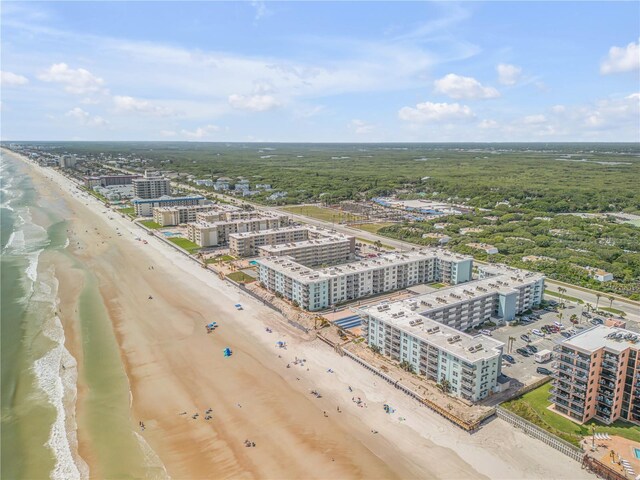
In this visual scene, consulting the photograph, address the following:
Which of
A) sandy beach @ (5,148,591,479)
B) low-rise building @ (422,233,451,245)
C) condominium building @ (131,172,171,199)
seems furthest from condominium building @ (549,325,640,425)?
condominium building @ (131,172,171,199)

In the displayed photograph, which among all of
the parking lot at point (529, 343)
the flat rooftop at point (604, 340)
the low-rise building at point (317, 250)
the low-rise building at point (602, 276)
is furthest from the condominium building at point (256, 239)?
the flat rooftop at point (604, 340)

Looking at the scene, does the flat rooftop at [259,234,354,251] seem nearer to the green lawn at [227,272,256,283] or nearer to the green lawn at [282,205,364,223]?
the green lawn at [227,272,256,283]

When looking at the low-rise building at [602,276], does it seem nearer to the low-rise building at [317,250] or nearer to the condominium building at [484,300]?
the condominium building at [484,300]

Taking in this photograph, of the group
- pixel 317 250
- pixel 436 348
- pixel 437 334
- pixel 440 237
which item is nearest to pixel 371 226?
pixel 440 237

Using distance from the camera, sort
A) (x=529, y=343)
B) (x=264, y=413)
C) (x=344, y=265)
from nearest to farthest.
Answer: (x=264, y=413)
(x=529, y=343)
(x=344, y=265)

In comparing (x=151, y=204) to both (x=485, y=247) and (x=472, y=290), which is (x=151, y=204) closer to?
(x=485, y=247)

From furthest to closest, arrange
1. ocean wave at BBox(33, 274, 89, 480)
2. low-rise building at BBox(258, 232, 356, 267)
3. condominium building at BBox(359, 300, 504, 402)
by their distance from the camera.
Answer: low-rise building at BBox(258, 232, 356, 267), condominium building at BBox(359, 300, 504, 402), ocean wave at BBox(33, 274, 89, 480)

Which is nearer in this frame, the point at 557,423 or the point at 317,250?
the point at 557,423

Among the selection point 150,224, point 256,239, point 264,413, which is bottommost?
point 264,413
